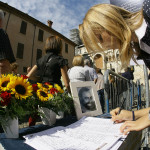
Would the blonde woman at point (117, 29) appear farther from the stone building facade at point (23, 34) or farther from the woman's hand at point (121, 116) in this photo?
the stone building facade at point (23, 34)

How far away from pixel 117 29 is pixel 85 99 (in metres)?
0.72

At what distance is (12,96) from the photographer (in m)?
0.81

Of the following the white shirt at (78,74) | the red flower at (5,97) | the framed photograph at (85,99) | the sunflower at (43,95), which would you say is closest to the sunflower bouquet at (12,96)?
the red flower at (5,97)

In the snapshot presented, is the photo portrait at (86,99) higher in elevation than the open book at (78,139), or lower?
higher

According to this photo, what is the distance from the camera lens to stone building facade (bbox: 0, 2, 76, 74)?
14.6 m

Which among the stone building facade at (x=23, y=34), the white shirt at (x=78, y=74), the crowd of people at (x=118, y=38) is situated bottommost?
the white shirt at (x=78, y=74)

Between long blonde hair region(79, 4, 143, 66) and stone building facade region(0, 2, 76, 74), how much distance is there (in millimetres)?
15317

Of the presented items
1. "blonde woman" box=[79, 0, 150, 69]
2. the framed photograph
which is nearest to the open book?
the framed photograph

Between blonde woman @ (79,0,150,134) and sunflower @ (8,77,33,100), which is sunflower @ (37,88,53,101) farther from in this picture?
blonde woman @ (79,0,150,134)

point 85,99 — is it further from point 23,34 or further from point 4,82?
point 23,34

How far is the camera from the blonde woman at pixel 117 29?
1.02m

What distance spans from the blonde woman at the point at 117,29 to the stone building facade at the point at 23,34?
50.2 ft

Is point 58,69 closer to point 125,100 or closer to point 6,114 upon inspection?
point 6,114

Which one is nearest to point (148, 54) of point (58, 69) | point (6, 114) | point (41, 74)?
point (6, 114)
